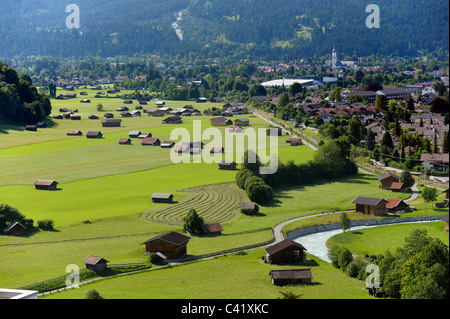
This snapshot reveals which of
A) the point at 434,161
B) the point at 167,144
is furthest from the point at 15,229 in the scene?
the point at 434,161

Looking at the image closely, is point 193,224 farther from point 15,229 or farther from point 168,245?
point 15,229

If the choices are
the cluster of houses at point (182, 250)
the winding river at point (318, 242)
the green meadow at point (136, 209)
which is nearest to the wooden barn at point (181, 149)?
the green meadow at point (136, 209)

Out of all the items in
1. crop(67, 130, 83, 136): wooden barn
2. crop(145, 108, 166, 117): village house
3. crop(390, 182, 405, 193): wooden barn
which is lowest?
crop(390, 182, 405, 193): wooden barn

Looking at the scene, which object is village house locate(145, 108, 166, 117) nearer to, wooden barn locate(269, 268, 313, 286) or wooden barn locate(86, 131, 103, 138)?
wooden barn locate(86, 131, 103, 138)

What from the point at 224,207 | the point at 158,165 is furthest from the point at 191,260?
the point at 158,165

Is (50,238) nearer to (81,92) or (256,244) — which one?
(256,244)

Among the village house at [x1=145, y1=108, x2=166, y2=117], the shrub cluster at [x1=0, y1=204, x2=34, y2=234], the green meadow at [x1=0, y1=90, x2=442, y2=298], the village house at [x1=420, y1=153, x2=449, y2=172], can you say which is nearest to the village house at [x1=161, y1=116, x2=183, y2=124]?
the village house at [x1=145, y1=108, x2=166, y2=117]
